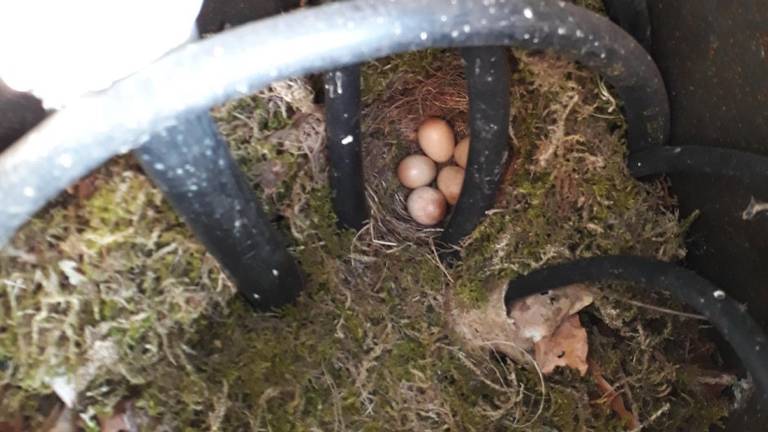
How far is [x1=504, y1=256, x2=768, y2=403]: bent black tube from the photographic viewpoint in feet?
2.44

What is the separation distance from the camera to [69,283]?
0.78 m

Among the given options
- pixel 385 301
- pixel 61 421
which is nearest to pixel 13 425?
pixel 61 421

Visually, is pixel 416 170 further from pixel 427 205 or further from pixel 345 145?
pixel 345 145

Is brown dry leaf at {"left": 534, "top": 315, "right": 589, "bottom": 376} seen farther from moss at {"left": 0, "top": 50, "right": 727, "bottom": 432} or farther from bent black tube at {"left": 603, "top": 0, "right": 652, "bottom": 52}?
bent black tube at {"left": 603, "top": 0, "right": 652, "bottom": 52}

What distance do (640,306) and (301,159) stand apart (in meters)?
0.44

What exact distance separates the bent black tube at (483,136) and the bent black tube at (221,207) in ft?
0.69

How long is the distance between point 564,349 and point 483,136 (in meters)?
0.28

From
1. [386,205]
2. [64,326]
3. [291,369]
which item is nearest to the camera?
[64,326]

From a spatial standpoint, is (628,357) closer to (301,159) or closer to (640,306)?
(640,306)

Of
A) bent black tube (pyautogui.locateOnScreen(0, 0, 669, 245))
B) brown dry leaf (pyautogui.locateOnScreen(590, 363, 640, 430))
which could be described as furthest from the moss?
bent black tube (pyautogui.locateOnScreen(0, 0, 669, 245))

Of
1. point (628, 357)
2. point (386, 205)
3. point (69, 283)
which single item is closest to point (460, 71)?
point (386, 205)

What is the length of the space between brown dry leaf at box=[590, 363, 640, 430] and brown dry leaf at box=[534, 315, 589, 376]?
0.02 m

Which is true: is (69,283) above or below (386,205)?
above

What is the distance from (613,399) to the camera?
0.89 metres
